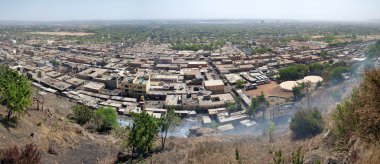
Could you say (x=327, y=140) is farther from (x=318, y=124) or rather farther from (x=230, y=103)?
(x=230, y=103)

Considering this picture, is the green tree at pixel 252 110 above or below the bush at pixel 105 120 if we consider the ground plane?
below

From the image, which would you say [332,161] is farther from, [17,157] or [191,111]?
[191,111]

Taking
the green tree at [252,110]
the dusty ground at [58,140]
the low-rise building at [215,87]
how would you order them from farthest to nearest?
the low-rise building at [215,87] → the green tree at [252,110] → the dusty ground at [58,140]

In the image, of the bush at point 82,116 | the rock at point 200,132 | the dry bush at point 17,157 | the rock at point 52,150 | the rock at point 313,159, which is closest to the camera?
the dry bush at point 17,157

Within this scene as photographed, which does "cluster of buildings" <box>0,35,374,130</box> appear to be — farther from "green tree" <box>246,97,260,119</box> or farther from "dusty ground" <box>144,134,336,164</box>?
"dusty ground" <box>144,134,336,164</box>

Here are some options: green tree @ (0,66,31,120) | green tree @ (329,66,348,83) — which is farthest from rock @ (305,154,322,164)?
green tree @ (329,66,348,83)

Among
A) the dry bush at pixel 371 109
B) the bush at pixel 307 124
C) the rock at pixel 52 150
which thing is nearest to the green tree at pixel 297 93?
the bush at pixel 307 124

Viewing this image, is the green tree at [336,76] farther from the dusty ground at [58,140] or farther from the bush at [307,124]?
the dusty ground at [58,140]
